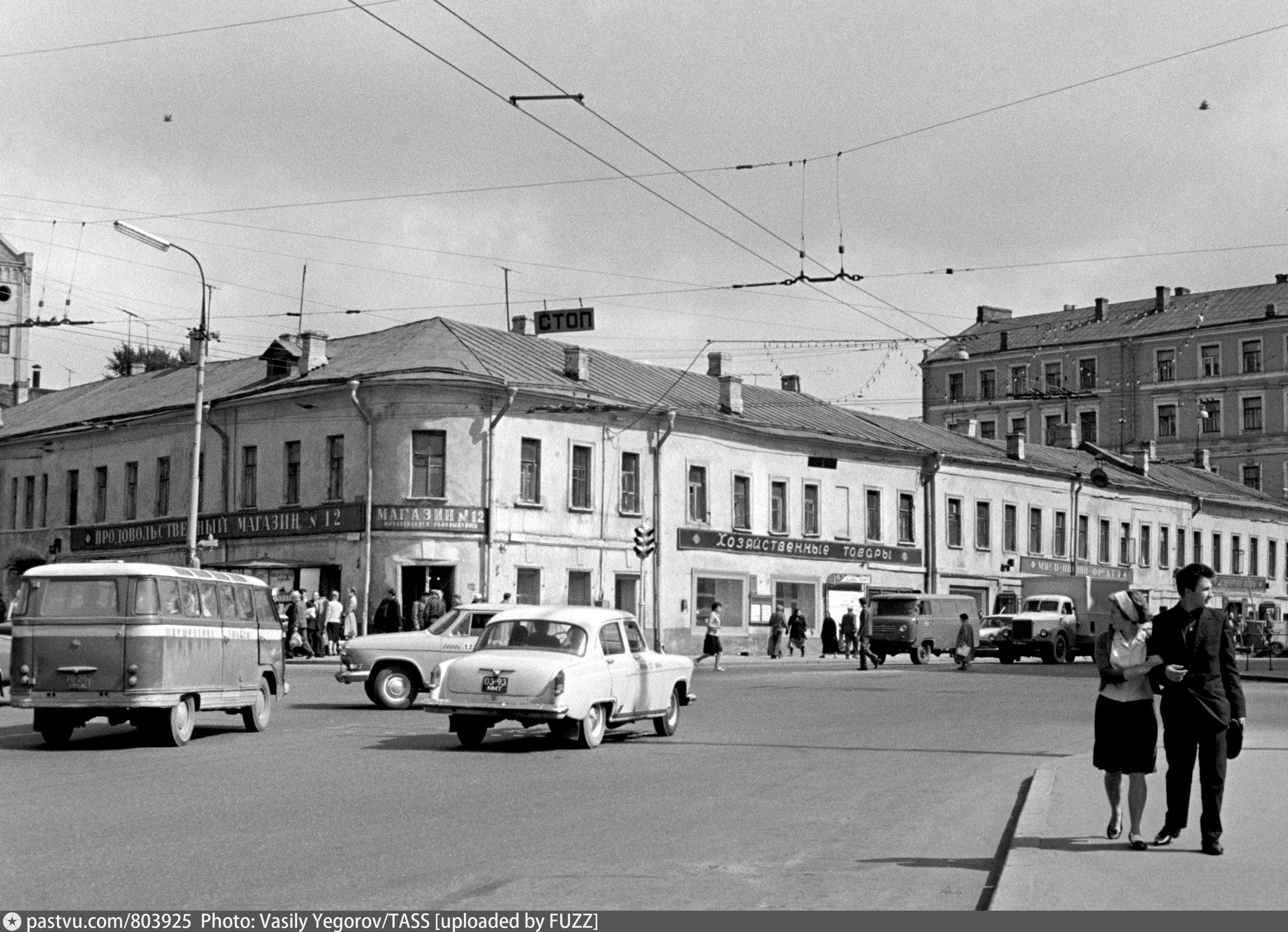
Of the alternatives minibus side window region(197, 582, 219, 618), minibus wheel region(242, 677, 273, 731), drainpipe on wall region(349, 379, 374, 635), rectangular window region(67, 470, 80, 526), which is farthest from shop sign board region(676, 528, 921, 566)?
minibus side window region(197, 582, 219, 618)

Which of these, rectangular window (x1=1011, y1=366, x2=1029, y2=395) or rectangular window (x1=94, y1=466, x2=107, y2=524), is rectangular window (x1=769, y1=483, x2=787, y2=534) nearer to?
rectangular window (x1=94, y1=466, x2=107, y2=524)

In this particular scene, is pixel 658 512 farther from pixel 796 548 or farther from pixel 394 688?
pixel 394 688

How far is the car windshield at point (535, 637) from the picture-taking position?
18.4 meters

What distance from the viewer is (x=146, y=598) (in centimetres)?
1798

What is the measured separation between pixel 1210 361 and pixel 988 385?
1324 centimetres

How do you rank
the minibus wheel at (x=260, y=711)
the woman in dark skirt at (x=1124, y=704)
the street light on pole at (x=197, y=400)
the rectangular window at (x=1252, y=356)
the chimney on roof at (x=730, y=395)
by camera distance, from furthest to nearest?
the rectangular window at (x=1252, y=356) → the chimney on roof at (x=730, y=395) → the street light on pole at (x=197, y=400) → the minibus wheel at (x=260, y=711) → the woman in dark skirt at (x=1124, y=704)

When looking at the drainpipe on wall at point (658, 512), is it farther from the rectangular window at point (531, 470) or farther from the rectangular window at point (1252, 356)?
the rectangular window at point (1252, 356)

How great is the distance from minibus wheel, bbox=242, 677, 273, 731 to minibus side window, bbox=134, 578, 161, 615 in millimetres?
2263

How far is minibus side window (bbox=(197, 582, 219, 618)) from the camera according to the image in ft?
62.3

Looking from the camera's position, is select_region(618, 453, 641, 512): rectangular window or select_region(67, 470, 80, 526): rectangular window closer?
select_region(618, 453, 641, 512): rectangular window

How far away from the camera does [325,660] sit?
1634 inches

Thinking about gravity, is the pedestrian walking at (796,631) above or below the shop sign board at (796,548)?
below

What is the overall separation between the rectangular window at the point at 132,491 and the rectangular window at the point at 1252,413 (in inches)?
2453

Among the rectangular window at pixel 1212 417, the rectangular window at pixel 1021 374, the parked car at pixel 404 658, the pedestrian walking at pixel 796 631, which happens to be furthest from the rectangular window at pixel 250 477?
the rectangular window at pixel 1212 417
